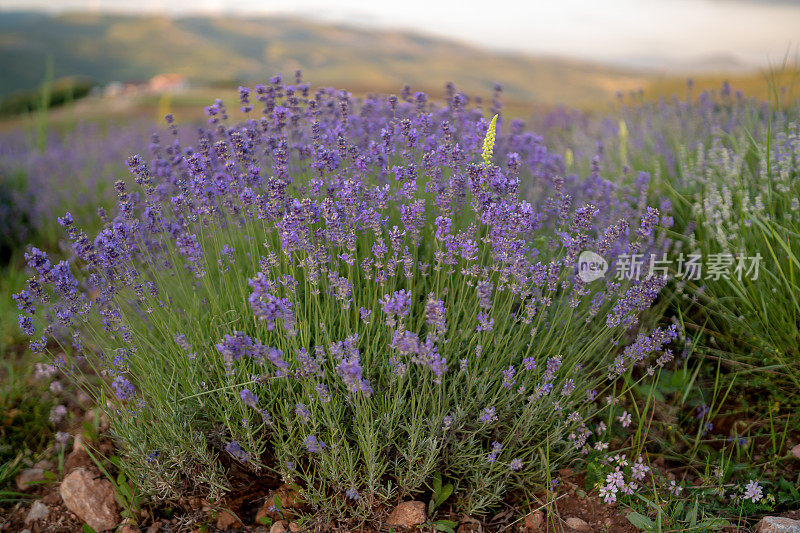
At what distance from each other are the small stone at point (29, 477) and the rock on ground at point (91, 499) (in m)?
0.37

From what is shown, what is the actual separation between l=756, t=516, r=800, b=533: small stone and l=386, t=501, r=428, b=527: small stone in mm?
1319

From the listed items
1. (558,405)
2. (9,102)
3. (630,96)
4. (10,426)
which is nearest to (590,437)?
(558,405)

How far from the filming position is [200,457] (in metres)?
2.15

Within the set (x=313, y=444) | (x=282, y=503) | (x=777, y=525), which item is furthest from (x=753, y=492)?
(x=282, y=503)

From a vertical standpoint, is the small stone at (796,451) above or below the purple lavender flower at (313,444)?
below

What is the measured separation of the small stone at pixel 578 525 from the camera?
2252mm

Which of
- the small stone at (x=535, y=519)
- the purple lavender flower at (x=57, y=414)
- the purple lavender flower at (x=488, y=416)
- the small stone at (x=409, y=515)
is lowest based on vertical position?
the purple lavender flower at (x=57, y=414)

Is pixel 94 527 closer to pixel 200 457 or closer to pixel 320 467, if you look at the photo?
pixel 200 457

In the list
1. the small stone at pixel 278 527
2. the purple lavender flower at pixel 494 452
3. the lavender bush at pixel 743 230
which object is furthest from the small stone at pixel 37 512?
the lavender bush at pixel 743 230

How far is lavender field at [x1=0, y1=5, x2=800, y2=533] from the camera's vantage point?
209 centimetres

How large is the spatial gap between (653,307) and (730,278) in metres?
0.42

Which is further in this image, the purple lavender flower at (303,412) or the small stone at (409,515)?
the small stone at (409,515)

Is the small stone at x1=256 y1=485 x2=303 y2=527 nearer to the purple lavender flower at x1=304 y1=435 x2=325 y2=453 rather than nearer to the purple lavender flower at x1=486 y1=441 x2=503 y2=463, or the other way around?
the purple lavender flower at x1=304 y1=435 x2=325 y2=453

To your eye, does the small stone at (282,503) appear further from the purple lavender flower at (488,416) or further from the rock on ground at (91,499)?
the purple lavender flower at (488,416)
